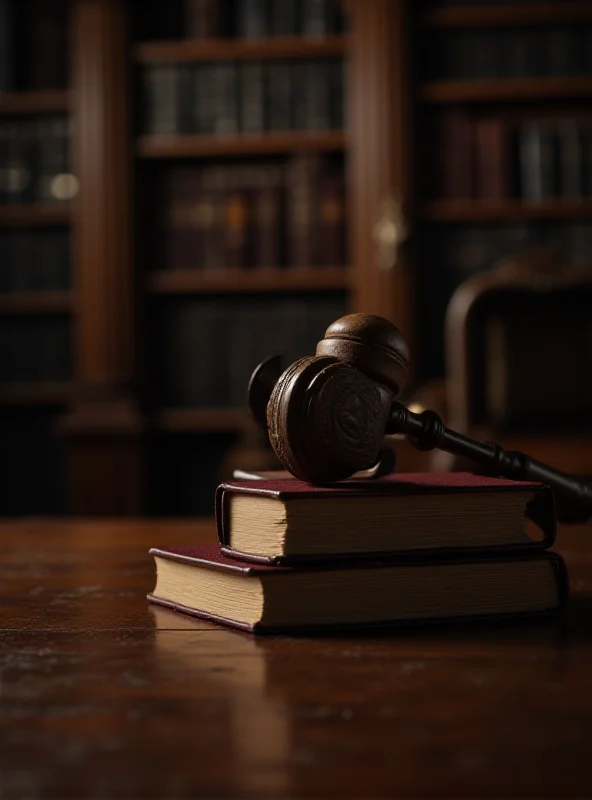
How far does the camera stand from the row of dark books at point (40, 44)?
3.90 meters

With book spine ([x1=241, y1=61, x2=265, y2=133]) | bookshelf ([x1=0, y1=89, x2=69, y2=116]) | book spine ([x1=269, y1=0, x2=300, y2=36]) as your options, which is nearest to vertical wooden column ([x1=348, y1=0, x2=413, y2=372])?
book spine ([x1=269, y1=0, x2=300, y2=36])

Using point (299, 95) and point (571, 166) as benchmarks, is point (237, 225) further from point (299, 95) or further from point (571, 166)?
point (571, 166)

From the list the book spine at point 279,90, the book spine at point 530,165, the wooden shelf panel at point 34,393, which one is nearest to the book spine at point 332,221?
the book spine at point 279,90

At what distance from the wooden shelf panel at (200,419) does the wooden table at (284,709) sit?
9.49 feet

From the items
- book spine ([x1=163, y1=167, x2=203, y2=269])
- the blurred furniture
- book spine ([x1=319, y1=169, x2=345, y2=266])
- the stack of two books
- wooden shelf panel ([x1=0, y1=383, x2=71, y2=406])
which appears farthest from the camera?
wooden shelf panel ([x1=0, y1=383, x2=71, y2=406])

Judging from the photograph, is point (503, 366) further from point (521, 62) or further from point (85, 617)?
point (85, 617)

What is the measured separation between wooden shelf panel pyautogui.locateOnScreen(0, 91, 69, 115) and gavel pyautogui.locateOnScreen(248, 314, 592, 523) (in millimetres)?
3236

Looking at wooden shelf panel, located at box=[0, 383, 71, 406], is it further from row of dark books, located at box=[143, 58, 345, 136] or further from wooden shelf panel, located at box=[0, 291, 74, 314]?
row of dark books, located at box=[143, 58, 345, 136]

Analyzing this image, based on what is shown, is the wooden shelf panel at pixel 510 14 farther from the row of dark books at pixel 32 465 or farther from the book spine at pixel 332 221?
the row of dark books at pixel 32 465

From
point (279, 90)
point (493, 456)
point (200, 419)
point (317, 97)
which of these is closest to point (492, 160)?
point (317, 97)

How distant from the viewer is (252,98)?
12.2 feet

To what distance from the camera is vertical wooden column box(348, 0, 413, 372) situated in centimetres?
360

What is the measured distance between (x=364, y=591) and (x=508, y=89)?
314 centimetres

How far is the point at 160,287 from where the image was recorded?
12.5 ft
